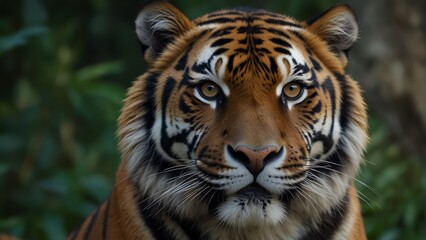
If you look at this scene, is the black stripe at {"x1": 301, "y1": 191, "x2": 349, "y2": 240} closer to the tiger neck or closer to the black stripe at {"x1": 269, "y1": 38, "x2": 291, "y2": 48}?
the tiger neck

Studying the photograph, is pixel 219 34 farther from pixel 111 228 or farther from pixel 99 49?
pixel 99 49

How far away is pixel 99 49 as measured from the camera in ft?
26.1

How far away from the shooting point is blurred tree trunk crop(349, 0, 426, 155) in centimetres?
615

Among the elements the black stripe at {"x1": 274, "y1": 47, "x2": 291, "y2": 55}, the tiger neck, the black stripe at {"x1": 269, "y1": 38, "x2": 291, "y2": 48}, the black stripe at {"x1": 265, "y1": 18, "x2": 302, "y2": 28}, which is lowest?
the tiger neck

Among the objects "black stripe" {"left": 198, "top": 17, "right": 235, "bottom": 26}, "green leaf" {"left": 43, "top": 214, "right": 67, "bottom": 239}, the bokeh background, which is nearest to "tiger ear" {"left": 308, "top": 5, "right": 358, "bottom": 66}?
"black stripe" {"left": 198, "top": 17, "right": 235, "bottom": 26}

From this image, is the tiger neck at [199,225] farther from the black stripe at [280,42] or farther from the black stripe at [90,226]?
the black stripe at [280,42]

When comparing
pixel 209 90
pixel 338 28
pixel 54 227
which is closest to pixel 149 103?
pixel 209 90

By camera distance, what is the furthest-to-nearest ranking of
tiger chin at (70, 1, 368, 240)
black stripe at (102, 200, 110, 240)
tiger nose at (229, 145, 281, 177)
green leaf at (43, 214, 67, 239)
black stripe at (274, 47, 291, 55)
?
green leaf at (43, 214, 67, 239) < black stripe at (102, 200, 110, 240) < black stripe at (274, 47, 291, 55) < tiger chin at (70, 1, 368, 240) < tiger nose at (229, 145, 281, 177)

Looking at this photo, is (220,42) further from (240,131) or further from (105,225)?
(105,225)

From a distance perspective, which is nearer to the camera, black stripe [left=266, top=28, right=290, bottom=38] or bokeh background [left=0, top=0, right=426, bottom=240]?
black stripe [left=266, top=28, right=290, bottom=38]

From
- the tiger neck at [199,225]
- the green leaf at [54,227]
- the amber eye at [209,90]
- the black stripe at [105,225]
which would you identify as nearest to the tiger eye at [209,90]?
the amber eye at [209,90]

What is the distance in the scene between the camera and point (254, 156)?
2742mm

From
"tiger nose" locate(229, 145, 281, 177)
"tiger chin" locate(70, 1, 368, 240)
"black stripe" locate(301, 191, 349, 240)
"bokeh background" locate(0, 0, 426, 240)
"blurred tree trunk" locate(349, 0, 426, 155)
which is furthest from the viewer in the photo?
"blurred tree trunk" locate(349, 0, 426, 155)

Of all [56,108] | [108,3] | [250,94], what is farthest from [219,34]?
[108,3]
